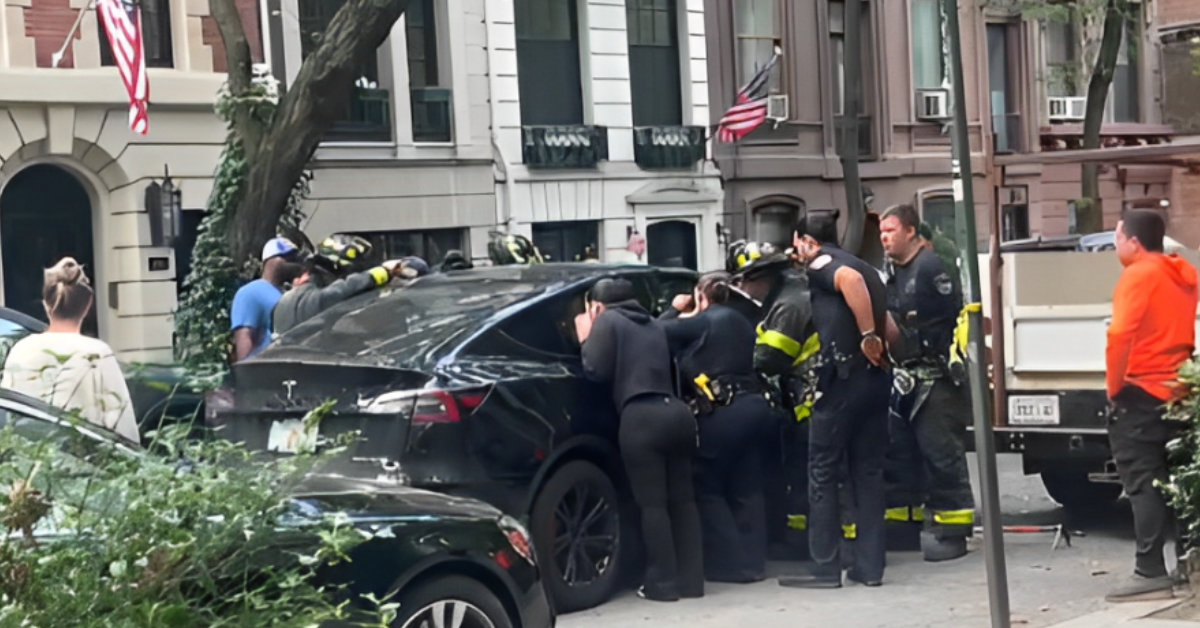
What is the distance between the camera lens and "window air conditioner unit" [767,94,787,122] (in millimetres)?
31028

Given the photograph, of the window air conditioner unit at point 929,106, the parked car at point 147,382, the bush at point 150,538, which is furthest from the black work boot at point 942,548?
the window air conditioner unit at point 929,106

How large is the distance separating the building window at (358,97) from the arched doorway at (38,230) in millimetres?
3579

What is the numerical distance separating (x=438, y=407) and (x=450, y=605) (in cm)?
227

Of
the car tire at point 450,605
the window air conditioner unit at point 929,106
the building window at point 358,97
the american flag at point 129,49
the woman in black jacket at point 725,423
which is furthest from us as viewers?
the window air conditioner unit at point 929,106

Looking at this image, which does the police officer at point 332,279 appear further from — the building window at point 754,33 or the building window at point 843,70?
the building window at point 843,70

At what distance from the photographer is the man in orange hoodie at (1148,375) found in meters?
8.78

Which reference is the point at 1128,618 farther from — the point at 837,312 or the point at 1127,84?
the point at 1127,84

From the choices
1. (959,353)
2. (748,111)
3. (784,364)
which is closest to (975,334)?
(784,364)

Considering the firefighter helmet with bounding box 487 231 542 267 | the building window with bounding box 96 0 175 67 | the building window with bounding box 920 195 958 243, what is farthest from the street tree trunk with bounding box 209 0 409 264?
the building window with bounding box 920 195 958 243

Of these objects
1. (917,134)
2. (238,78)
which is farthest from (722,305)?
(917,134)

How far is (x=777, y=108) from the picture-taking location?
31219mm

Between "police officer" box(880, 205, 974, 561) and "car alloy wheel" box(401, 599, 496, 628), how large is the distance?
427 cm

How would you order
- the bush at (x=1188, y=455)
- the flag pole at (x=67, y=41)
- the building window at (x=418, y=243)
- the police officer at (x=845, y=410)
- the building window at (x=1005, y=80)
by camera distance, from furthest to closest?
the building window at (x=1005, y=80) → the building window at (x=418, y=243) → the flag pole at (x=67, y=41) → the police officer at (x=845, y=410) → the bush at (x=1188, y=455)

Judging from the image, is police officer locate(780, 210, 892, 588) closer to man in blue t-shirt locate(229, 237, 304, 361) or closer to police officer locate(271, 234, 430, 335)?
police officer locate(271, 234, 430, 335)
